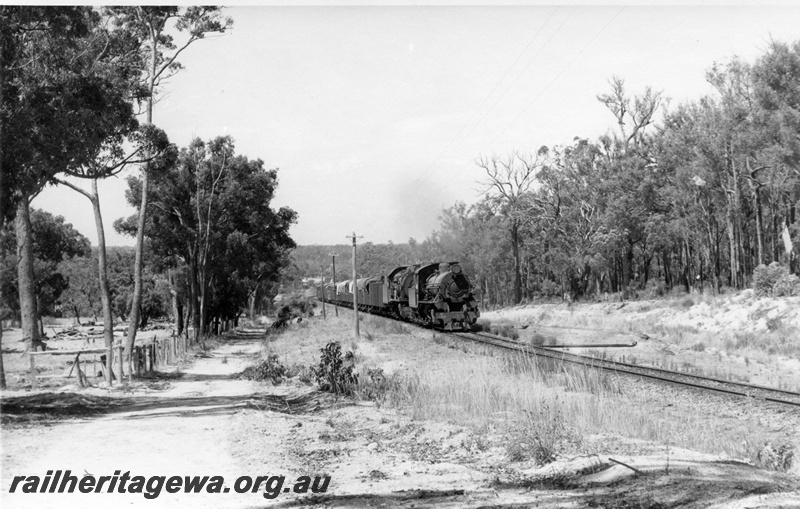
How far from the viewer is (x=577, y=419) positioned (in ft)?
35.4

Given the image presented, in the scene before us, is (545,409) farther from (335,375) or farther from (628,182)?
(628,182)

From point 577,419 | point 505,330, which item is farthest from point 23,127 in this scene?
point 505,330

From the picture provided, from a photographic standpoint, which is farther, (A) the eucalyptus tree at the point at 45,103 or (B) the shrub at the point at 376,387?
(B) the shrub at the point at 376,387

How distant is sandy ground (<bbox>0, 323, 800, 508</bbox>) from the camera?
6871 millimetres

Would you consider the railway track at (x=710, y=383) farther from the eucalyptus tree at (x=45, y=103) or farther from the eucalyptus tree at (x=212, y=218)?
the eucalyptus tree at (x=212, y=218)

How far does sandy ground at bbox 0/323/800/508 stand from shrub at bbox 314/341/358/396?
868mm

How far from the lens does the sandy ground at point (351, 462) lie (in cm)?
687

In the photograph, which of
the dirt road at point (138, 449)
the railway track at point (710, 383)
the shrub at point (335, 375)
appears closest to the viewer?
the dirt road at point (138, 449)

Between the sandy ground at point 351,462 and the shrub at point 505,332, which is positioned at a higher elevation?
the sandy ground at point 351,462

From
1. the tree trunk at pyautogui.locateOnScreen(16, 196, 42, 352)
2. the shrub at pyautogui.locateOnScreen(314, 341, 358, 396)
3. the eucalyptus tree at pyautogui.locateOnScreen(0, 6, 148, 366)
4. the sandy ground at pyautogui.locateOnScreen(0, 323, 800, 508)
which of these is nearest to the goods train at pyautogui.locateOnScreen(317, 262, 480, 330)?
the tree trunk at pyautogui.locateOnScreen(16, 196, 42, 352)

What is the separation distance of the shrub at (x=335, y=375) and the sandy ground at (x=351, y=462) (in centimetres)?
87

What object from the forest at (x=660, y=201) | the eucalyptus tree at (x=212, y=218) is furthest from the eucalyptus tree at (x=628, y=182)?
the eucalyptus tree at (x=212, y=218)

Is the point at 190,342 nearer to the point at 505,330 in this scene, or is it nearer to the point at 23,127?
the point at 505,330

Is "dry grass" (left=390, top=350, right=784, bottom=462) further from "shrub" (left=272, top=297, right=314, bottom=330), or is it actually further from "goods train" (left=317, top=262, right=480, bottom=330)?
"shrub" (left=272, top=297, right=314, bottom=330)
